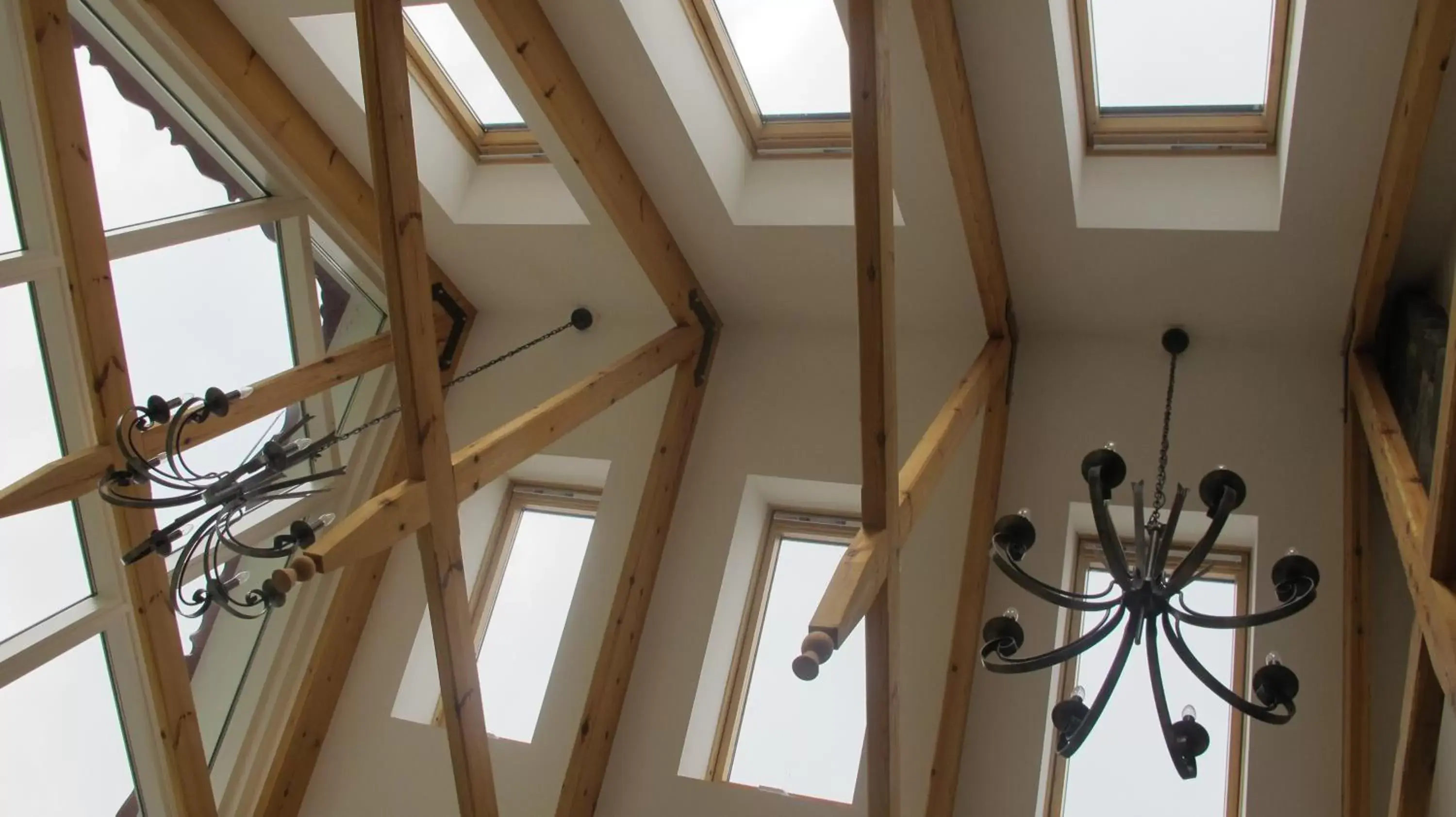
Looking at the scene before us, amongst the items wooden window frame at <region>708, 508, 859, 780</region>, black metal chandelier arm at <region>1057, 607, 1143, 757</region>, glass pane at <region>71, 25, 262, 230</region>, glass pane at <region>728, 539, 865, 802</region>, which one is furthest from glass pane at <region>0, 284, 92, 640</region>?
black metal chandelier arm at <region>1057, 607, 1143, 757</region>

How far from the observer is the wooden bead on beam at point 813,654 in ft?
7.89

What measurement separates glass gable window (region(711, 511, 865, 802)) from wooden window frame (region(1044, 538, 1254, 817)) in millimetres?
684

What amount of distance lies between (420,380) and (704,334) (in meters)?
1.94

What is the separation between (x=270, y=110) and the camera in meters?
4.30

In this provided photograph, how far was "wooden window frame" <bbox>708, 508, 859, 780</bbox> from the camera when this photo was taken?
169 inches

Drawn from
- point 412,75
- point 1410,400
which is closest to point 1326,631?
point 1410,400

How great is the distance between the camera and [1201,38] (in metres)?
3.70

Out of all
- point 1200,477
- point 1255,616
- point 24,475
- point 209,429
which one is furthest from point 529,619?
point 1255,616

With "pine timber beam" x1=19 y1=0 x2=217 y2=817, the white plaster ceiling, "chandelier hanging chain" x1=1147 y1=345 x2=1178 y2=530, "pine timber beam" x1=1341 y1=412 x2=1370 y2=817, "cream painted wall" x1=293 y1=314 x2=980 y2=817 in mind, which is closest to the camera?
"pine timber beam" x1=1341 y1=412 x2=1370 y2=817

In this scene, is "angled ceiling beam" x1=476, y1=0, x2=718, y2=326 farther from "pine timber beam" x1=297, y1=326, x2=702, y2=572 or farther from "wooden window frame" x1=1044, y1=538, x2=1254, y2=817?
"wooden window frame" x1=1044, y1=538, x2=1254, y2=817

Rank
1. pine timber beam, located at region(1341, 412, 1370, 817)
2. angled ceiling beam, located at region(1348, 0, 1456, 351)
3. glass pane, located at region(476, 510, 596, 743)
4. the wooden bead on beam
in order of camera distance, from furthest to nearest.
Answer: glass pane, located at region(476, 510, 596, 743) → pine timber beam, located at region(1341, 412, 1370, 817) → angled ceiling beam, located at region(1348, 0, 1456, 351) → the wooden bead on beam

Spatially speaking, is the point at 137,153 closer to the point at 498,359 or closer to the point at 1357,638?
the point at 498,359

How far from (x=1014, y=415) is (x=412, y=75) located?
8.81 feet

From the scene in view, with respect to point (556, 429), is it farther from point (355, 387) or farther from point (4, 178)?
point (4, 178)
